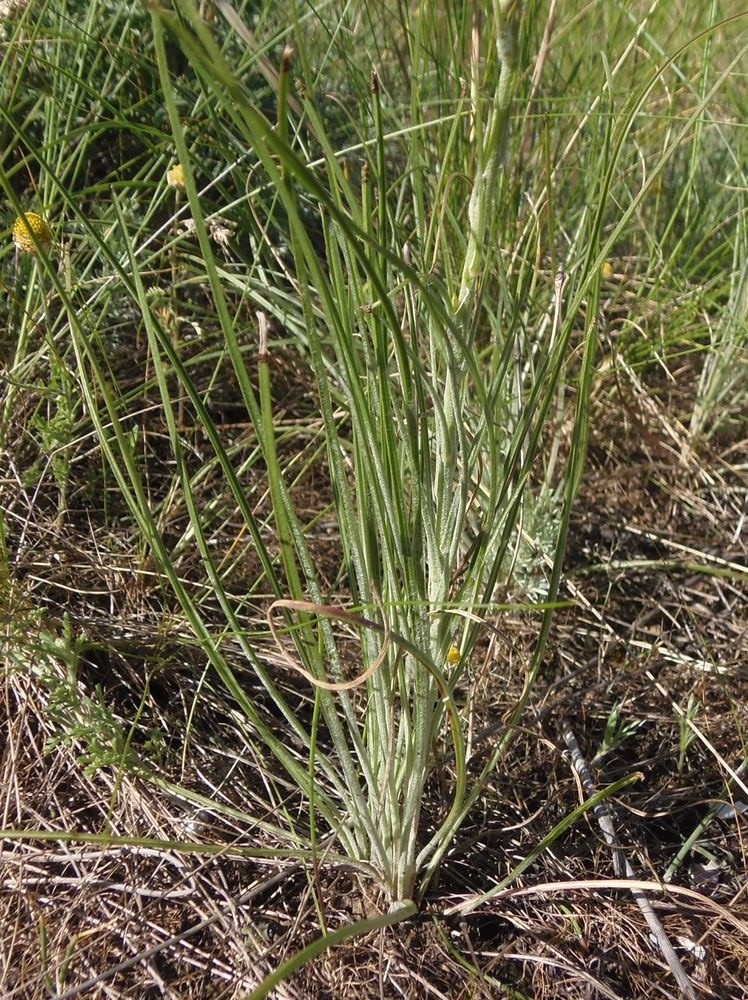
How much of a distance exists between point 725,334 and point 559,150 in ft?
1.30

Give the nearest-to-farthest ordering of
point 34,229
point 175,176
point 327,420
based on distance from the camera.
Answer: point 327,420, point 34,229, point 175,176

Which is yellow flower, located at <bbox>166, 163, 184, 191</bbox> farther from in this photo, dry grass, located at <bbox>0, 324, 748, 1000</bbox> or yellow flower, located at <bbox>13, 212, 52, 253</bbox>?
dry grass, located at <bbox>0, 324, 748, 1000</bbox>

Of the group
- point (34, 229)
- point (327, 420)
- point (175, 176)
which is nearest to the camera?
point (327, 420)

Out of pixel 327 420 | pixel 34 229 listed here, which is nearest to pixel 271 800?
pixel 327 420

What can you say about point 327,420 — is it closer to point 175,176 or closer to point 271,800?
point 271,800

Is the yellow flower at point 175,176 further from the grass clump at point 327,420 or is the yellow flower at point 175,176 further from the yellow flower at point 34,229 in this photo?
the yellow flower at point 34,229

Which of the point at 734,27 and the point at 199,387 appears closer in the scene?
the point at 199,387

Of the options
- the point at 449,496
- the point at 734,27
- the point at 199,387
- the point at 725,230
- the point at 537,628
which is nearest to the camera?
the point at 449,496

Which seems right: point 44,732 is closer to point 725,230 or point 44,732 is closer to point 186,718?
point 186,718

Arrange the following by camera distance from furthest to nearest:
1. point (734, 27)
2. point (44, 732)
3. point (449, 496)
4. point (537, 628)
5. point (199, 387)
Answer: point (734, 27) < point (199, 387) < point (537, 628) < point (44, 732) < point (449, 496)

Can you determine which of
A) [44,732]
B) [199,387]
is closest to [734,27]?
[199,387]

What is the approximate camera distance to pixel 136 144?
1304 millimetres

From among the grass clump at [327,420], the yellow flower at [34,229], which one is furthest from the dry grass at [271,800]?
the yellow flower at [34,229]

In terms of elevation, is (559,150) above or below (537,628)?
above
